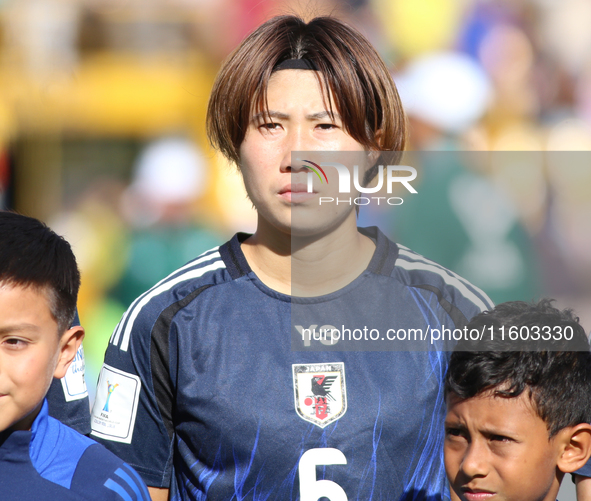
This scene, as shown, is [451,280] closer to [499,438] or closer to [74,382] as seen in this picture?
[499,438]

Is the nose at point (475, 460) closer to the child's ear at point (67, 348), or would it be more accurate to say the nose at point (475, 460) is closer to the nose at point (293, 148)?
the nose at point (293, 148)

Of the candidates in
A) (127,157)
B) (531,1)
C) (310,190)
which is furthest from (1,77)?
(310,190)

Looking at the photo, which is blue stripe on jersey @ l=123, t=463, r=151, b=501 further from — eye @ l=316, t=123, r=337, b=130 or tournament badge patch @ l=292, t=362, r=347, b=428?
eye @ l=316, t=123, r=337, b=130

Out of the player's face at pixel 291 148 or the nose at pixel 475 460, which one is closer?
the nose at pixel 475 460

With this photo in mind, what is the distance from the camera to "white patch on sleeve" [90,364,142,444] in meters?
1.57

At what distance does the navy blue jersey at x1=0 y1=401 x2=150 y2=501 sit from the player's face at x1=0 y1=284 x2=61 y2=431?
0.14 ft

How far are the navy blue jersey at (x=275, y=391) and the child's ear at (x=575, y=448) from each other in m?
0.26

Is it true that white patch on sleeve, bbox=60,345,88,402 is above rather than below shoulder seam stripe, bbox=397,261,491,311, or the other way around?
below

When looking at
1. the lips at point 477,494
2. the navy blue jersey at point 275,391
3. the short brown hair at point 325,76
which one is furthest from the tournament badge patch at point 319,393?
the short brown hair at point 325,76

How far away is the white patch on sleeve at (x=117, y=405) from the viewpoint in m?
1.57

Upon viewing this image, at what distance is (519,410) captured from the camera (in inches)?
55.7

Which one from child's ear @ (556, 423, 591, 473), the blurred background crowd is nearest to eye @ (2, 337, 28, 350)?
child's ear @ (556, 423, 591, 473)

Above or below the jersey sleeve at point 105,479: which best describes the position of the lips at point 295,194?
above

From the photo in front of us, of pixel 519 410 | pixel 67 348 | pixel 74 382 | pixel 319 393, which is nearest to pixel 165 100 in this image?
pixel 74 382
